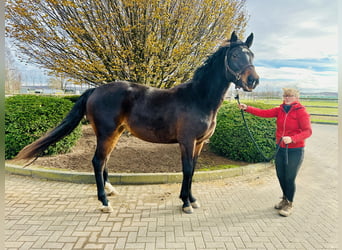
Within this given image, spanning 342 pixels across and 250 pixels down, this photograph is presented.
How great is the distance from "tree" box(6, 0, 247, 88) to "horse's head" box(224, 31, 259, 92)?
3.87m

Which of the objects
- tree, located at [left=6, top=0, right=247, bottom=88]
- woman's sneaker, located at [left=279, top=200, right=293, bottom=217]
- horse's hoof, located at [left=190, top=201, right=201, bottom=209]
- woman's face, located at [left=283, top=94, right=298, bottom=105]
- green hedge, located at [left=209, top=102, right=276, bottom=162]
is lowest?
horse's hoof, located at [left=190, top=201, right=201, bottom=209]

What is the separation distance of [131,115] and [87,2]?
503 centimetres

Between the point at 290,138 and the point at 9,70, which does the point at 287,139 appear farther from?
the point at 9,70

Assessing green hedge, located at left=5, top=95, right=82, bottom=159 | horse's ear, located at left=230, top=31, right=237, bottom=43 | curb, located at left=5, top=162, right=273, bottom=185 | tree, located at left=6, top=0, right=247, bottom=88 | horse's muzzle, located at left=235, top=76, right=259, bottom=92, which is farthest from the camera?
tree, located at left=6, top=0, right=247, bottom=88

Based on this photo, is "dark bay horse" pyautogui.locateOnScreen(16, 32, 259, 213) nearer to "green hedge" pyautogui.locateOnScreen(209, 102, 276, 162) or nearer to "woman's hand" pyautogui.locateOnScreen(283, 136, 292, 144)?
"woman's hand" pyautogui.locateOnScreen(283, 136, 292, 144)

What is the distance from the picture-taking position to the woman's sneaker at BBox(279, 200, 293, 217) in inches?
122

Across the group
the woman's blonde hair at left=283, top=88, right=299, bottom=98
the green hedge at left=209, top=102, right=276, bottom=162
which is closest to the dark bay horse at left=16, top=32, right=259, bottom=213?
the woman's blonde hair at left=283, top=88, right=299, bottom=98

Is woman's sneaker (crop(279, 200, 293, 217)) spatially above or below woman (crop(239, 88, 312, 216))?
below

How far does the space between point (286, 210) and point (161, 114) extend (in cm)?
241

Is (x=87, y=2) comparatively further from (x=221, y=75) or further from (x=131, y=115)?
(x=221, y=75)

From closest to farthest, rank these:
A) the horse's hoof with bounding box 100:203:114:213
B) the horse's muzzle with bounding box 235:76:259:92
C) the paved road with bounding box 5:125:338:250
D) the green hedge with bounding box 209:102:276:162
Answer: the paved road with bounding box 5:125:338:250 → the horse's muzzle with bounding box 235:76:259:92 → the horse's hoof with bounding box 100:203:114:213 → the green hedge with bounding box 209:102:276:162

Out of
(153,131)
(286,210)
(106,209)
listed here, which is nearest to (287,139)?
(286,210)

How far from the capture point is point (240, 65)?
279cm

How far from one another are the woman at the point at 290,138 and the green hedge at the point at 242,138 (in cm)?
192
